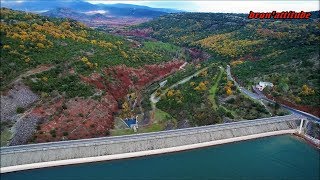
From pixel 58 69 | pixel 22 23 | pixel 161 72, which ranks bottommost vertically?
pixel 161 72

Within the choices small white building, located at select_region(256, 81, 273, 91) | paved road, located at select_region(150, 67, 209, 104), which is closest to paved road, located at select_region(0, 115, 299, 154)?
small white building, located at select_region(256, 81, 273, 91)

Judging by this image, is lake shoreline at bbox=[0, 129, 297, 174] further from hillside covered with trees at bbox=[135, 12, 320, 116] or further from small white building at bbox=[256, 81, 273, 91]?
small white building at bbox=[256, 81, 273, 91]

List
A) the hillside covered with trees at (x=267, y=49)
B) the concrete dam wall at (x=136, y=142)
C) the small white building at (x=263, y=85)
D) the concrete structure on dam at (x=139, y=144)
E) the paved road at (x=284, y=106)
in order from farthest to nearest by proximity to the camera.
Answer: the small white building at (x=263, y=85) → the hillside covered with trees at (x=267, y=49) → the paved road at (x=284, y=106) → the concrete dam wall at (x=136, y=142) → the concrete structure on dam at (x=139, y=144)

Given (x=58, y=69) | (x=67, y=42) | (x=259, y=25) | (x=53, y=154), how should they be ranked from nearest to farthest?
(x=53, y=154) < (x=58, y=69) < (x=67, y=42) < (x=259, y=25)

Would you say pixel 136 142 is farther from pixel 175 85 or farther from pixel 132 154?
pixel 175 85

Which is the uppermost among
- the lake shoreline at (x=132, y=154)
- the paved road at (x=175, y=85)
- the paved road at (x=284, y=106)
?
the paved road at (x=284, y=106)

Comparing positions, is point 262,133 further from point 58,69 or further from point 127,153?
point 58,69

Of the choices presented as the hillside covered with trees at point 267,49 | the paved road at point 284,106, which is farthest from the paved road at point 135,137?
the hillside covered with trees at point 267,49

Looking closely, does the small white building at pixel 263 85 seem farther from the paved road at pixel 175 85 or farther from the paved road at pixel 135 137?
the paved road at pixel 175 85

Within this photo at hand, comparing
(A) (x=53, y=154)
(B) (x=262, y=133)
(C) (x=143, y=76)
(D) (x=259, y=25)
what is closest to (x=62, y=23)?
(C) (x=143, y=76)
